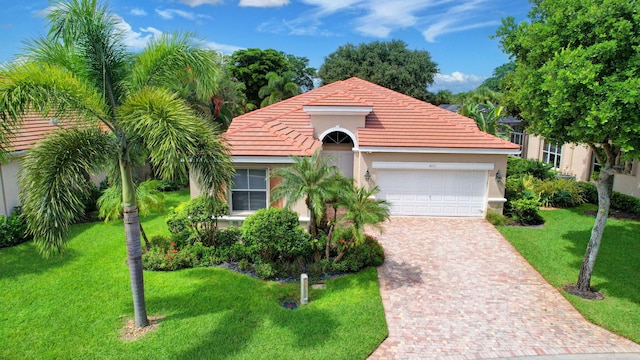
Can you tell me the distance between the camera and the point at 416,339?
835cm

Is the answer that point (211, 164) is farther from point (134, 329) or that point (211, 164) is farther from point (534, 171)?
point (534, 171)

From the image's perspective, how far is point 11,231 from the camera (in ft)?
43.7

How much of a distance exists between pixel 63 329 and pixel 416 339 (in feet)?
25.6

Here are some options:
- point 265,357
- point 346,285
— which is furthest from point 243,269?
point 265,357

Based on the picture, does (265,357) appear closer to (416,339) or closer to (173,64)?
(416,339)

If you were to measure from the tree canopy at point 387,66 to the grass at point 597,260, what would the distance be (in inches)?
1255

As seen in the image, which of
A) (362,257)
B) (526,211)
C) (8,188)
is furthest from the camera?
(526,211)

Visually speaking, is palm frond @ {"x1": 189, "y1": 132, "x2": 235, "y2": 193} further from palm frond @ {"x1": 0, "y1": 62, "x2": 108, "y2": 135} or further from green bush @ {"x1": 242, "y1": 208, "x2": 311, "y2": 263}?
green bush @ {"x1": 242, "y1": 208, "x2": 311, "y2": 263}

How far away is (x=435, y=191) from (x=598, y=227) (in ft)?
24.0

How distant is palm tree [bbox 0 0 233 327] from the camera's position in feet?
21.5

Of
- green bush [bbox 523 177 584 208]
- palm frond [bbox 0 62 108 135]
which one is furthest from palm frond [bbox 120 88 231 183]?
green bush [bbox 523 177 584 208]

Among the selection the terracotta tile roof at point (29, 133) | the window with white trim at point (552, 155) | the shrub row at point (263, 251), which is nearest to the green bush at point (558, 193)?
the window with white trim at point (552, 155)

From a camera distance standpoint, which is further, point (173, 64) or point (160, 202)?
point (160, 202)

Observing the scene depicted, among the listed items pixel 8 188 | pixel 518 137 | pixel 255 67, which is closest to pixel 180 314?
pixel 8 188
